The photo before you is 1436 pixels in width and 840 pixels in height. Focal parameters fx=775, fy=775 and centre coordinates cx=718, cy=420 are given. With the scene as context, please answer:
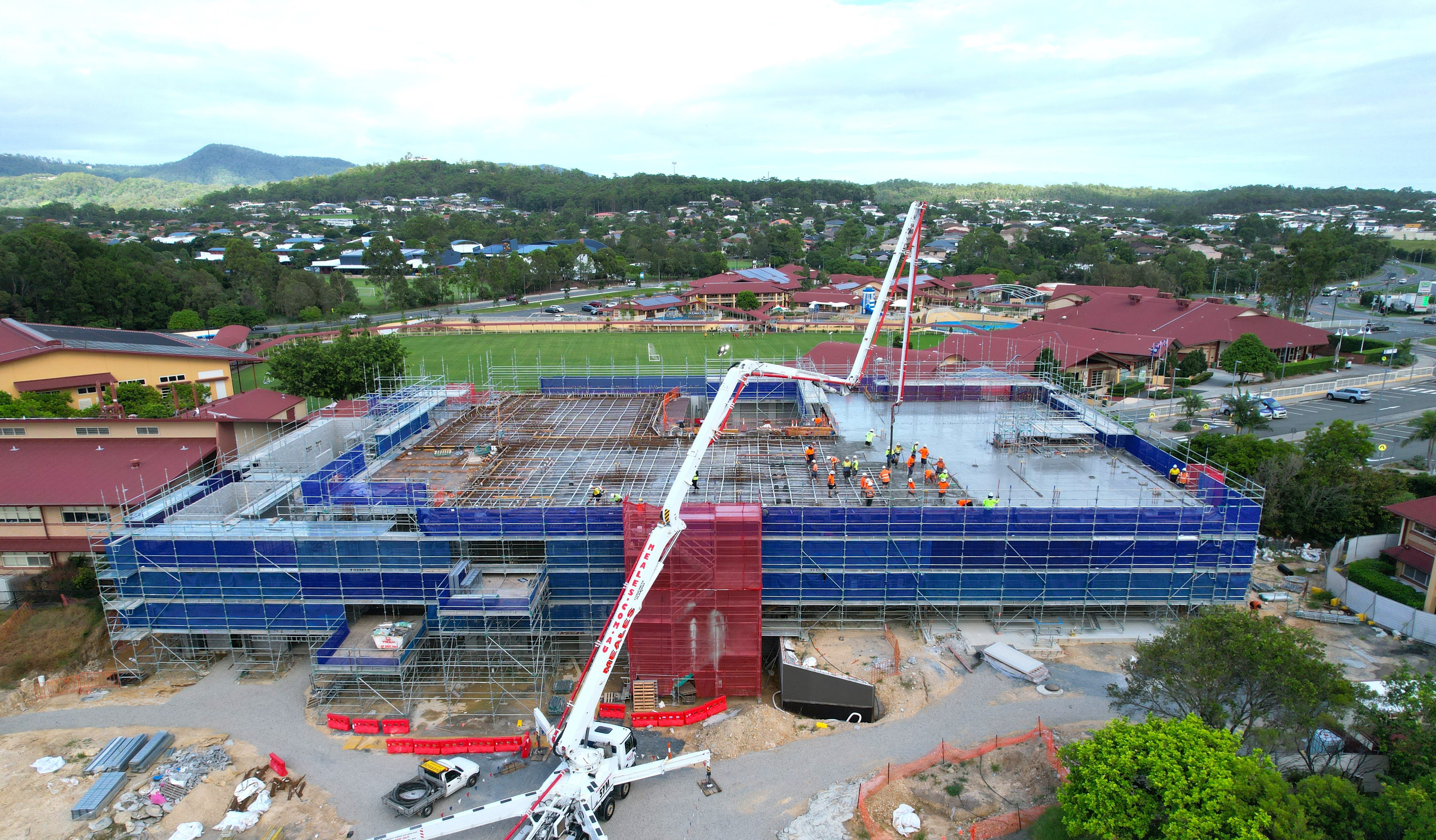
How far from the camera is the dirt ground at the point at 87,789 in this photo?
16.9 metres

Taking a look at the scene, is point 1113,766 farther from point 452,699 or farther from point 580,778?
point 452,699

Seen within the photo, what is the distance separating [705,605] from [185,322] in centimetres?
7024

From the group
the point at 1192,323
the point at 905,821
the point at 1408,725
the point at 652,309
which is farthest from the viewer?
the point at 652,309

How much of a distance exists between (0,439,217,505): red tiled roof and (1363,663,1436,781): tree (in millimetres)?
33495

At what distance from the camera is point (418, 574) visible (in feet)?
72.4

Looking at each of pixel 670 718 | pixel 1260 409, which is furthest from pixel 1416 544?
pixel 670 718

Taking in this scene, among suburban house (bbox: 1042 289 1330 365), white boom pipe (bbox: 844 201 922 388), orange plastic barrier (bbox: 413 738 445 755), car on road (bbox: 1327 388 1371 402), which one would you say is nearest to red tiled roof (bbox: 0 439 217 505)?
orange plastic barrier (bbox: 413 738 445 755)

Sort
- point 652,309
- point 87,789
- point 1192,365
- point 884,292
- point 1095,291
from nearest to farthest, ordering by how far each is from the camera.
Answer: point 87,789 → point 884,292 → point 1192,365 → point 1095,291 → point 652,309

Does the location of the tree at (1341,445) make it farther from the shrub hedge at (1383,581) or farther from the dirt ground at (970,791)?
the dirt ground at (970,791)

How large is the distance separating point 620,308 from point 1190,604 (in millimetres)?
71741

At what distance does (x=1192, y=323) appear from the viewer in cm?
6053

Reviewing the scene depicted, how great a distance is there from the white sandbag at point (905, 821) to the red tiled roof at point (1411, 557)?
19.3 meters

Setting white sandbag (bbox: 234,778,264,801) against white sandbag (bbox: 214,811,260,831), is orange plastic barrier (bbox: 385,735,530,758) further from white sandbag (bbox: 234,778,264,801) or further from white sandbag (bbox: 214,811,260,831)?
white sandbag (bbox: 214,811,260,831)

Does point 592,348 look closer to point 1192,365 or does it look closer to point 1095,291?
point 1192,365
